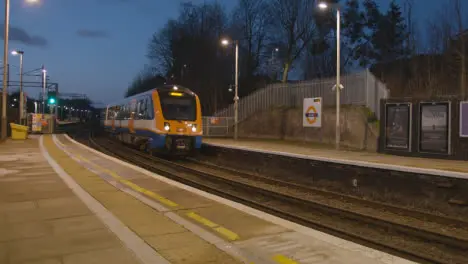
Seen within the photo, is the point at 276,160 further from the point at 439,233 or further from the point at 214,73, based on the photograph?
the point at 214,73

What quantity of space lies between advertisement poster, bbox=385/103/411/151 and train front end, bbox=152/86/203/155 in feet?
27.6

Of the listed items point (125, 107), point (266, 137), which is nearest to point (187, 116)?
point (125, 107)

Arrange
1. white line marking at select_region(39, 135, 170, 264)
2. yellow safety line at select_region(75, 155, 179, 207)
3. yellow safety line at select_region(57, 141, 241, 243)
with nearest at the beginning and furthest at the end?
1. white line marking at select_region(39, 135, 170, 264)
2. yellow safety line at select_region(57, 141, 241, 243)
3. yellow safety line at select_region(75, 155, 179, 207)

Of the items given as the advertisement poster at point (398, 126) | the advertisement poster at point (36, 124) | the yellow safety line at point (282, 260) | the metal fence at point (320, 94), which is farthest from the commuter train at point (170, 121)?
the advertisement poster at point (36, 124)

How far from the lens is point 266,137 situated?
97.8ft

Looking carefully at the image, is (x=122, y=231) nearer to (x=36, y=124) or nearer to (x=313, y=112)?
(x=313, y=112)

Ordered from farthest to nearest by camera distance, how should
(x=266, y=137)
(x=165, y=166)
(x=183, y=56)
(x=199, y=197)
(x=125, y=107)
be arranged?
(x=183, y=56)
(x=266, y=137)
(x=125, y=107)
(x=165, y=166)
(x=199, y=197)

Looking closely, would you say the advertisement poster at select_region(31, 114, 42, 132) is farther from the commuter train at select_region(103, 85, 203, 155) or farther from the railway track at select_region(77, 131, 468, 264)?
the railway track at select_region(77, 131, 468, 264)

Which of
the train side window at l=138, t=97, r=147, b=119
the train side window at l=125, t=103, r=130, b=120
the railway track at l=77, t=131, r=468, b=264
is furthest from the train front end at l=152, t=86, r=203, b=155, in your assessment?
the train side window at l=125, t=103, r=130, b=120

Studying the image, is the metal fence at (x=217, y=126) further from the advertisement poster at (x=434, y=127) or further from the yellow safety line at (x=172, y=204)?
the yellow safety line at (x=172, y=204)

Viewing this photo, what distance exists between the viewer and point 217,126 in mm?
33969

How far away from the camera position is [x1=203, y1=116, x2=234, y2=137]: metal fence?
33.7 meters

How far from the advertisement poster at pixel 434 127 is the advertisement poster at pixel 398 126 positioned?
1.95 ft

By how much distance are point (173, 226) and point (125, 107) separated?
65.3 feet
